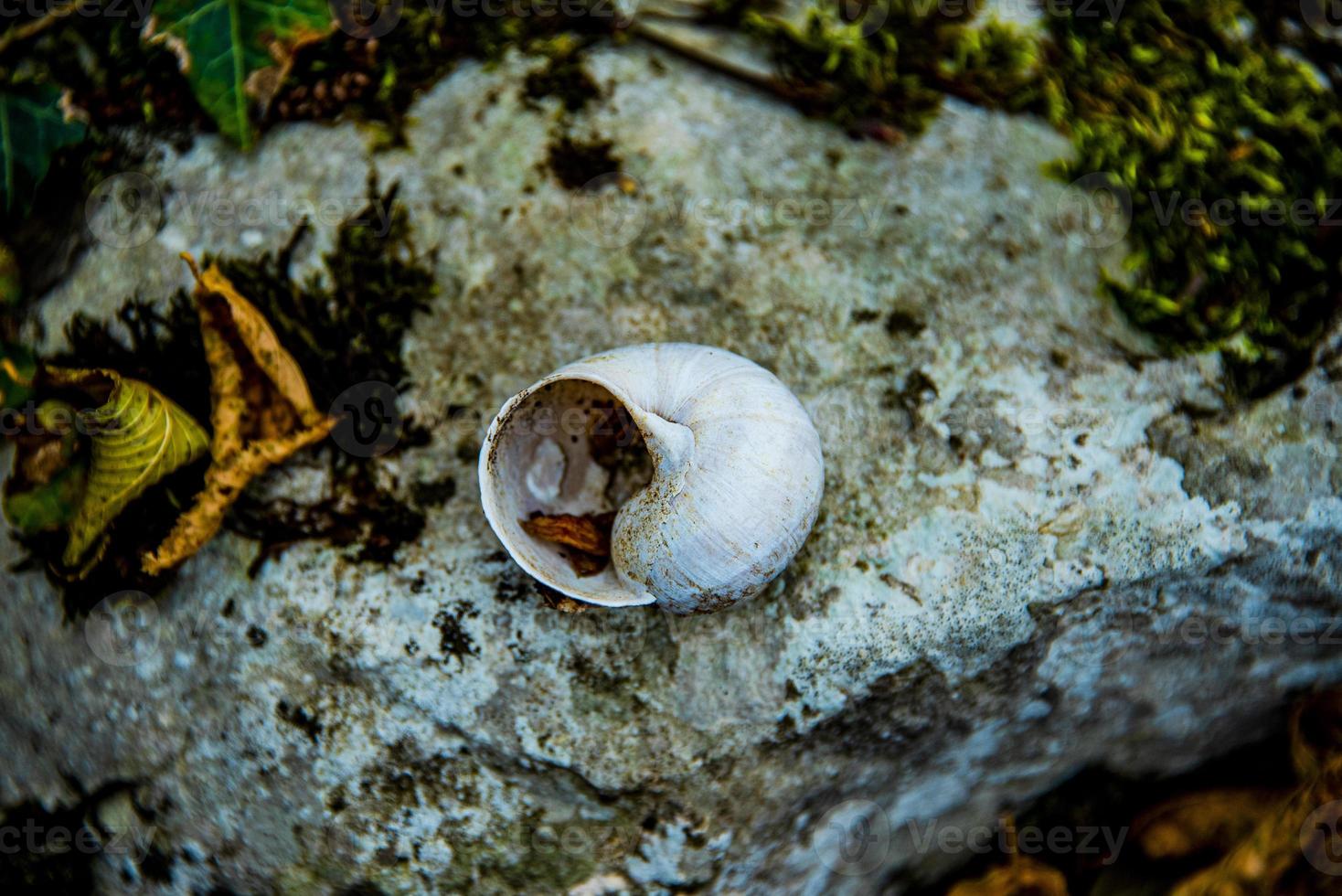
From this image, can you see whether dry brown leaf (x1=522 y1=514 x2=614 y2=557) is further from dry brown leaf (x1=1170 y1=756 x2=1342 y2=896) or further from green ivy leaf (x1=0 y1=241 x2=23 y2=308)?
dry brown leaf (x1=1170 y1=756 x2=1342 y2=896)

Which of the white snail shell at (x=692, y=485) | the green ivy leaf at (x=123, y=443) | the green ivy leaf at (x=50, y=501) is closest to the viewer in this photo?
the white snail shell at (x=692, y=485)

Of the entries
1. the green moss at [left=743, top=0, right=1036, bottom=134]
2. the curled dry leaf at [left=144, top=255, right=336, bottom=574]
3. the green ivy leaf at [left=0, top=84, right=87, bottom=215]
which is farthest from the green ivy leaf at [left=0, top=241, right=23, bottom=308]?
the green moss at [left=743, top=0, right=1036, bottom=134]

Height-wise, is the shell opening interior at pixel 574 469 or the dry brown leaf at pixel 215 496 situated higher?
the shell opening interior at pixel 574 469

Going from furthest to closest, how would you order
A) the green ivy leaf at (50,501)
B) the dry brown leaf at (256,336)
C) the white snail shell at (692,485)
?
the green ivy leaf at (50,501) → the dry brown leaf at (256,336) → the white snail shell at (692,485)

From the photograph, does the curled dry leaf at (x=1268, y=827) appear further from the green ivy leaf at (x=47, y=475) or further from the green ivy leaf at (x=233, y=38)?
the green ivy leaf at (x=233, y=38)

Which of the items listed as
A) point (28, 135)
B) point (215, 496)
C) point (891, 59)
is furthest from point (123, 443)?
point (891, 59)

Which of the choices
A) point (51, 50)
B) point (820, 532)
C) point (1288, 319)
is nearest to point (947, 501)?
A: point (820, 532)

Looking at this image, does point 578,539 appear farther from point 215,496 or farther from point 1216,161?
point 1216,161

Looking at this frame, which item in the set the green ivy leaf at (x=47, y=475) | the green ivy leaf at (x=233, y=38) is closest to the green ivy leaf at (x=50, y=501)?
the green ivy leaf at (x=47, y=475)
